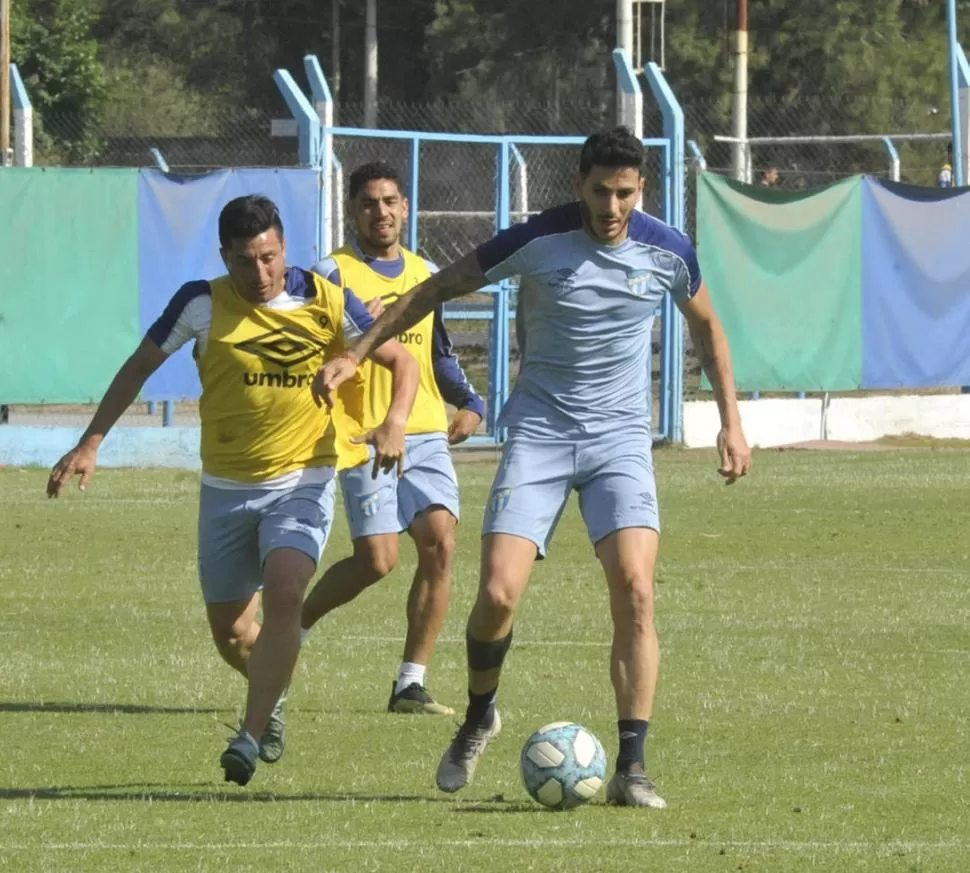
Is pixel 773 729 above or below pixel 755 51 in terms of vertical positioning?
below

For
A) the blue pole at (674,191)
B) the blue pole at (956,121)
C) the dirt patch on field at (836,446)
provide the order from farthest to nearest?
the blue pole at (956,121), the dirt patch on field at (836,446), the blue pole at (674,191)

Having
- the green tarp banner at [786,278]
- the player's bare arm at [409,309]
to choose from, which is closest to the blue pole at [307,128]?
the green tarp banner at [786,278]

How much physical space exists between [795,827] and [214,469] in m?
2.38

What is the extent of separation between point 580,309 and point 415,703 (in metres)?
2.18

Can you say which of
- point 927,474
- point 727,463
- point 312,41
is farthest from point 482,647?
point 312,41

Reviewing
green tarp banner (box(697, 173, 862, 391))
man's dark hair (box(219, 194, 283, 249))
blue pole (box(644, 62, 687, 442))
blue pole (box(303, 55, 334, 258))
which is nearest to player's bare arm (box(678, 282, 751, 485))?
man's dark hair (box(219, 194, 283, 249))

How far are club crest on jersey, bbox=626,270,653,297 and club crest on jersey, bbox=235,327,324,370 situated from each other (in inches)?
44.2

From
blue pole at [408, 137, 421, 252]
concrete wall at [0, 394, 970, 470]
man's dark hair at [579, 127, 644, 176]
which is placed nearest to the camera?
man's dark hair at [579, 127, 644, 176]

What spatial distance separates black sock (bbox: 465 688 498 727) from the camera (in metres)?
7.32

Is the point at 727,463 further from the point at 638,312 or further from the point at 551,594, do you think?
the point at 551,594

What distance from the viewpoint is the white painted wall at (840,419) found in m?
21.0

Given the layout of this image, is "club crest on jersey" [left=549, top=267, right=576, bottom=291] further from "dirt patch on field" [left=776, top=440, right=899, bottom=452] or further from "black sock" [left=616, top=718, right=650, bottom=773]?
"dirt patch on field" [left=776, top=440, right=899, bottom=452]

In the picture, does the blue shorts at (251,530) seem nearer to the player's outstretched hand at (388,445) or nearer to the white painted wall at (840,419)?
the player's outstretched hand at (388,445)

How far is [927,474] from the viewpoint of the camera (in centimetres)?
1878
